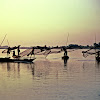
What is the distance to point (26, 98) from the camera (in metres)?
26.4

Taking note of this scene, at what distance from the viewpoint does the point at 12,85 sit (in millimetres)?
33469

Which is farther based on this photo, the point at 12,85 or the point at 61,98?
the point at 12,85

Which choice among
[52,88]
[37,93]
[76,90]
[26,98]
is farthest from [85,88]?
[26,98]

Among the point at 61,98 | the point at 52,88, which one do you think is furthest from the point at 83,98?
the point at 52,88

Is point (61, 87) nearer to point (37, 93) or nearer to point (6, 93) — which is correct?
point (37, 93)

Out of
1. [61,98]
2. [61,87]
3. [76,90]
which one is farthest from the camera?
[61,87]

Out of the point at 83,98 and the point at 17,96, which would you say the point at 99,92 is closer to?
the point at 83,98

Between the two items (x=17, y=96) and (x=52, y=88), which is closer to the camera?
(x=17, y=96)

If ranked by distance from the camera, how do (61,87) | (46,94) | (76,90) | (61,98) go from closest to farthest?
1. (61,98)
2. (46,94)
3. (76,90)
4. (61,87)

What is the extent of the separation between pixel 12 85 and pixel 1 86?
1252mm

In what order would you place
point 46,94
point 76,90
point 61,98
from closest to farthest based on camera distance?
point 61,98, point 46,94, point 76,90

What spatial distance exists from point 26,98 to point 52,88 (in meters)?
5.59

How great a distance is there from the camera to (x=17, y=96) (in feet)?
88.9

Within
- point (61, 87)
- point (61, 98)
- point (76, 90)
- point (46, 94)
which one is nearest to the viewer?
point (61, 98)
